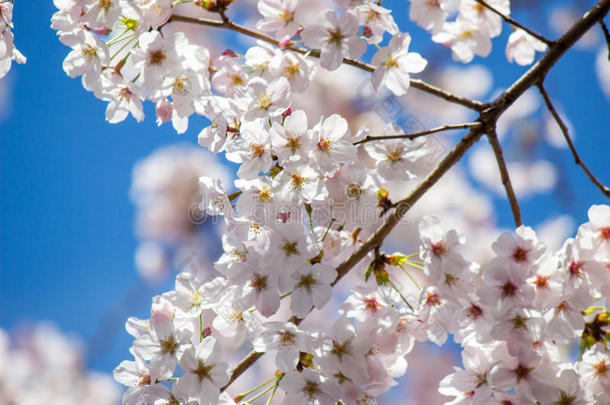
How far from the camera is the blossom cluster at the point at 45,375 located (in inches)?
190

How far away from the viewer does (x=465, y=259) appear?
156 centimetres

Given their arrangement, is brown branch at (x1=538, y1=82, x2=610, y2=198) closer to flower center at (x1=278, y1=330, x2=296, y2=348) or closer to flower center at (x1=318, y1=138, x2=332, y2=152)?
flower center at (x1=318, y1=138, x2=332, y2=152)

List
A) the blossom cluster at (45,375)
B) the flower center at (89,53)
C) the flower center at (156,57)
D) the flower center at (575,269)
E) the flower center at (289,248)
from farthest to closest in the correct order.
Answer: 1. the blossom cluster at (45,375)
2. the flower center at (89,53)
3. the flower center at (156,57)
4. the flower center at (575,269)
5. the flower center at (289,248)

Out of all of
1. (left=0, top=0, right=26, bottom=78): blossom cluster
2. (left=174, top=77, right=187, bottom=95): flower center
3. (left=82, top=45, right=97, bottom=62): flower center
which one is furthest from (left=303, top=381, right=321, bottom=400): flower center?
(left=0, top=0, right=26, bottom=78): blossom cluster

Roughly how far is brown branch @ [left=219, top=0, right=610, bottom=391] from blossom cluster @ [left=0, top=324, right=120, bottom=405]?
152 inches

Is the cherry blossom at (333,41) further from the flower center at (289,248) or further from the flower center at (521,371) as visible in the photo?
the flower center at (521,371)

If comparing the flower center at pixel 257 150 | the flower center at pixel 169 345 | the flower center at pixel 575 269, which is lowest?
the flower center at pixel 575 269

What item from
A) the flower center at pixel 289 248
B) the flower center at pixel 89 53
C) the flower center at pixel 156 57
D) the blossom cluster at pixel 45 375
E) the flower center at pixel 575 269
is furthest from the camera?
the blossom cluster at pixel 45 375

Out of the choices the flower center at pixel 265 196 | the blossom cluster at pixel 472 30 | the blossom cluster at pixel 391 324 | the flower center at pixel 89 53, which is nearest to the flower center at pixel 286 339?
the blossom cluster at pixel 391 324

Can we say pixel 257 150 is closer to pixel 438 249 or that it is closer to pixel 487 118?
pixel 438 249

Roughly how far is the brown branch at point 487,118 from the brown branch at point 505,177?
4 cm

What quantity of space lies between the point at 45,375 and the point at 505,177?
511 centimetres

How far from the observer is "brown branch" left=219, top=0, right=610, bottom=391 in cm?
164

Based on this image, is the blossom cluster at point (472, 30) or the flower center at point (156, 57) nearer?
the flower center at point (156, 57)
